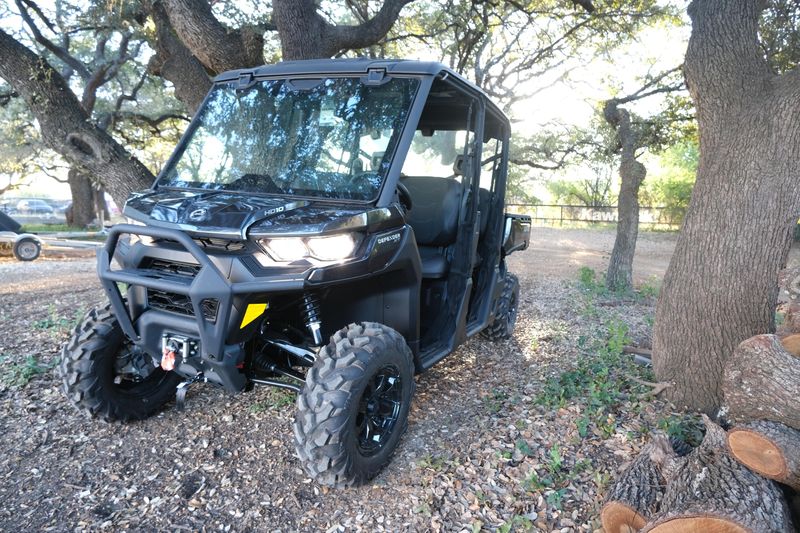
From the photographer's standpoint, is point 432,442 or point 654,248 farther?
point 654,248

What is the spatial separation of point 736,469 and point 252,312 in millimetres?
2464

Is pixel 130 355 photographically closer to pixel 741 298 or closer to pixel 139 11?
pixel 741 298

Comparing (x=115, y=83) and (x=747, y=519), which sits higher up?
(x=115, y=83)

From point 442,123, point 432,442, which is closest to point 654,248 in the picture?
point 442,123

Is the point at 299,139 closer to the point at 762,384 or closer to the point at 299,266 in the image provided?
the point at 299,266

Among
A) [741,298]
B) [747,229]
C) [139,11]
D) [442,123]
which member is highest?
[139,11]

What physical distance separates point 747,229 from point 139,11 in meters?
8.35

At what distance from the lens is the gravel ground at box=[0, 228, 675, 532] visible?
2.79m

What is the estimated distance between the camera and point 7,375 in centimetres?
428

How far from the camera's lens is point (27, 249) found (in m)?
12.8

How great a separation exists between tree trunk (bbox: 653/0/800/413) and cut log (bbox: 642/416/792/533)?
3.12ft

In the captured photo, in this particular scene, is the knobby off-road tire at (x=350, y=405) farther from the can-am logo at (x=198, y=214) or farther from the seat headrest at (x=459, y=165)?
the seat headrest at (x=459, y=165)

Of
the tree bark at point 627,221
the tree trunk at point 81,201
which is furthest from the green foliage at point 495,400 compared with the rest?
the tree trunk at point 81,201

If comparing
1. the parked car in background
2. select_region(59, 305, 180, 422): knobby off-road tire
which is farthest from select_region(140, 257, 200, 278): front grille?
the parked car in background
